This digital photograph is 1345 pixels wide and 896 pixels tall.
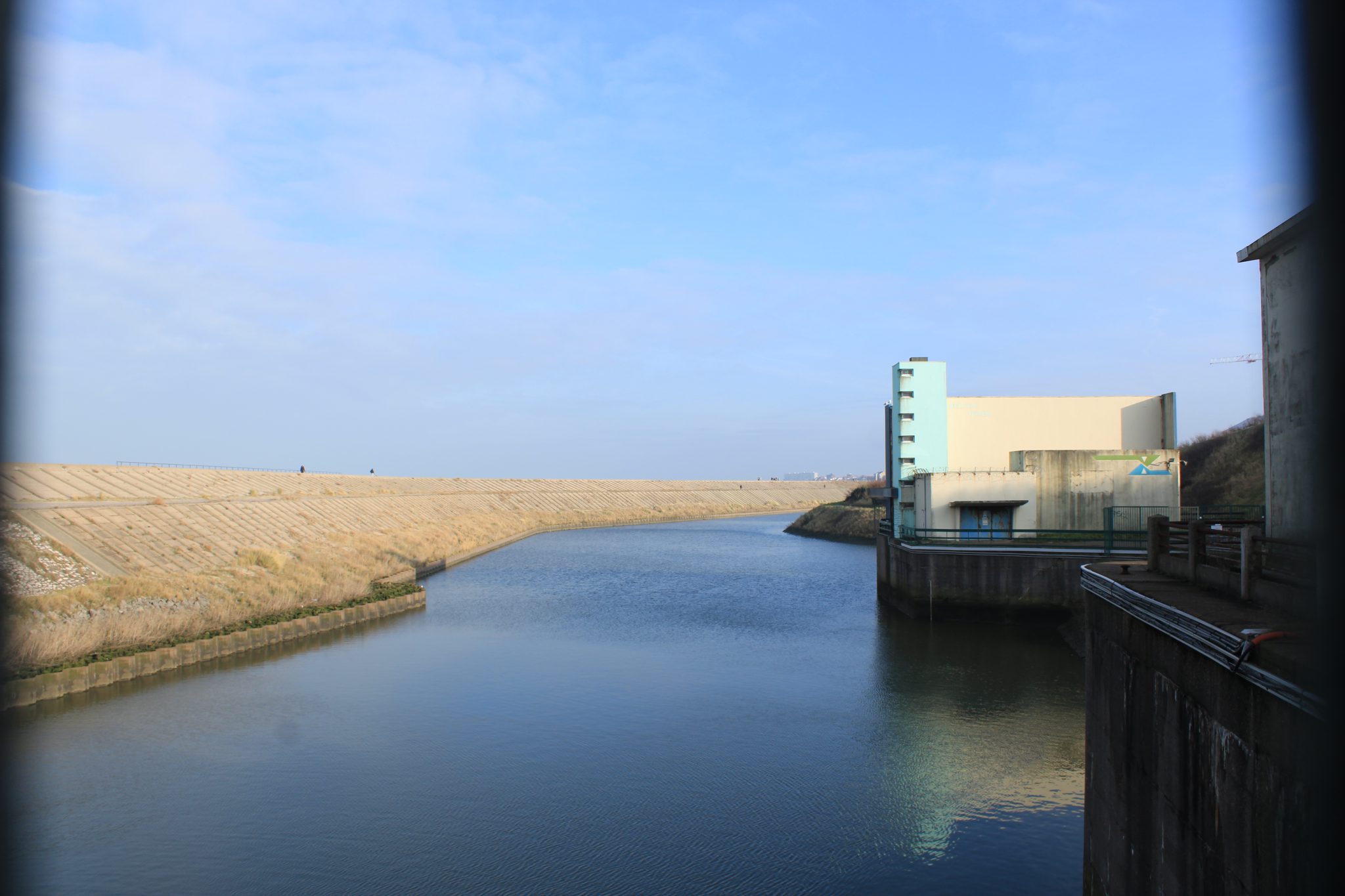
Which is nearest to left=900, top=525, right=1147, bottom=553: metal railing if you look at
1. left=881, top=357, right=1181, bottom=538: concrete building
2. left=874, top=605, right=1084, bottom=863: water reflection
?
left=881, top=357, right=1181, bottom=538: concrete building

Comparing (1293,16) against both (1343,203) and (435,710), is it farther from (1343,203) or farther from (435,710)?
(435,710)

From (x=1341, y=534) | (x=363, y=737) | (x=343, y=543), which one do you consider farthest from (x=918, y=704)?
(x=343, y=543)

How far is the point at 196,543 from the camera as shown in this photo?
→ 3056 cm

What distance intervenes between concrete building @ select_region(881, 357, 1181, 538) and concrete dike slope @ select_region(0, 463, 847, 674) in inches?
759

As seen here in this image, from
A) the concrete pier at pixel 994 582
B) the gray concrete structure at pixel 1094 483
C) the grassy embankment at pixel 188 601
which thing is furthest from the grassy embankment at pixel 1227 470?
the grassy embankment at pixel 188 601

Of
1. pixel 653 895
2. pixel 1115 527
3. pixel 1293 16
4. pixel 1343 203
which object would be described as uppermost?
pixel 1293 16

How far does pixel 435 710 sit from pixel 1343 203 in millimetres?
16512

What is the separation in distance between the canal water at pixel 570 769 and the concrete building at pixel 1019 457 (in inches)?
175

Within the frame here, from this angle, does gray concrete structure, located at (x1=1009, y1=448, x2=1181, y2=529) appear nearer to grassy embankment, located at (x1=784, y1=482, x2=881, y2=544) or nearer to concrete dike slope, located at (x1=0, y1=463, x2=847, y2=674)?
concrete dike slope, located at (x1=0, y1=463, x2=847, y2=674)

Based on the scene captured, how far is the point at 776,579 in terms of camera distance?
3956 cm

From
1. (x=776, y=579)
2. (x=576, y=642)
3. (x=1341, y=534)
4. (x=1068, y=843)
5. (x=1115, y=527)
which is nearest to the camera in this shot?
(x=1341, y=534)

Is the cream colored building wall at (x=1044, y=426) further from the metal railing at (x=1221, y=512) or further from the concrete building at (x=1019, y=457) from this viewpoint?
the metal railing at (x=1221, y=512)

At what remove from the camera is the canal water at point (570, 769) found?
10039mm

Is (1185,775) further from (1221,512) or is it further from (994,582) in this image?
(1221,512)
